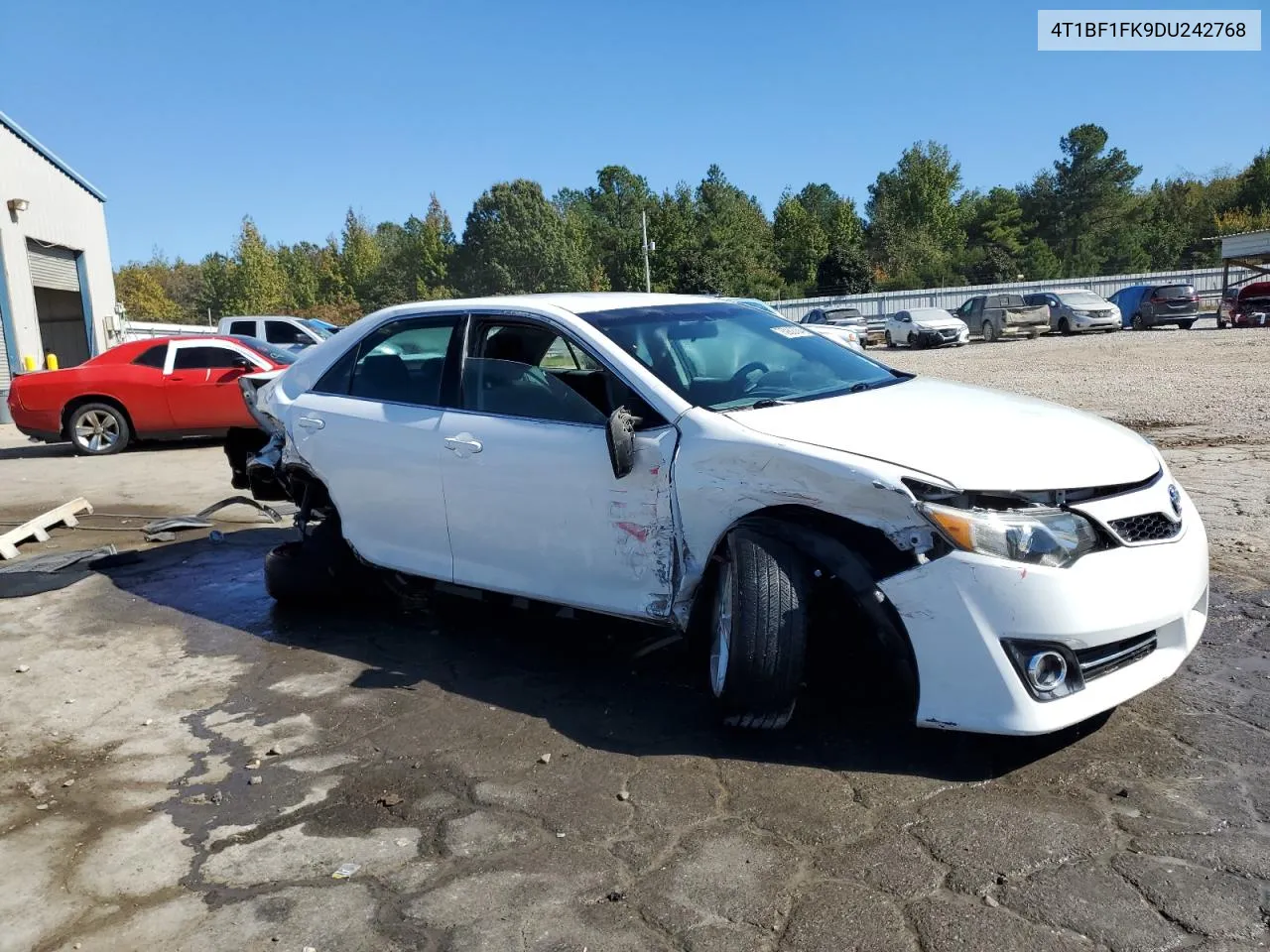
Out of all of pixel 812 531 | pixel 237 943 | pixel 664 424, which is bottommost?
pixel 237 943

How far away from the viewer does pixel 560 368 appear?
4.56 m

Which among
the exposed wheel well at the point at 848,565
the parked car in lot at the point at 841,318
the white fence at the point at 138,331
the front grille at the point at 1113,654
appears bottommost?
the front grille at the point at 1113,654

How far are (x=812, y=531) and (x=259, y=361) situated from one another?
11.5 meters

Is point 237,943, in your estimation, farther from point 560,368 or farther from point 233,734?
point 560,368

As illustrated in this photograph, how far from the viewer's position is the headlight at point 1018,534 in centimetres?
312

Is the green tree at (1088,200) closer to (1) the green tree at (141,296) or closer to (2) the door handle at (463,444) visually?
(1) the green tree at (141,296)

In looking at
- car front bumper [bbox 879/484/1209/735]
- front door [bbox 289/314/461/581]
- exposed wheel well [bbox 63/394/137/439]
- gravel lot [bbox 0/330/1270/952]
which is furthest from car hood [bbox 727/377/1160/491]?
exposed wheel well [bbox 63/394/137/439]

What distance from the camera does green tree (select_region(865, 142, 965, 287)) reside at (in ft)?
232

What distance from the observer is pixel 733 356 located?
4.46 meters

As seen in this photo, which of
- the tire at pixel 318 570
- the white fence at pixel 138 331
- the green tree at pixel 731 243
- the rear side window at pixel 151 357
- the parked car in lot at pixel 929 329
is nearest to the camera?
the tire at pixel 318 570

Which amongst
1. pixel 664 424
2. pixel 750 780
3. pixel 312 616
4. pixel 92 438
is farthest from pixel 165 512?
pixel 750 780

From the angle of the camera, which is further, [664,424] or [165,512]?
[165,512]

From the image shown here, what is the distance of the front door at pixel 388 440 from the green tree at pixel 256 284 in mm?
64248

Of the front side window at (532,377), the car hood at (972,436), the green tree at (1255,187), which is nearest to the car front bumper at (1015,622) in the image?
the car hood at (972,436)
